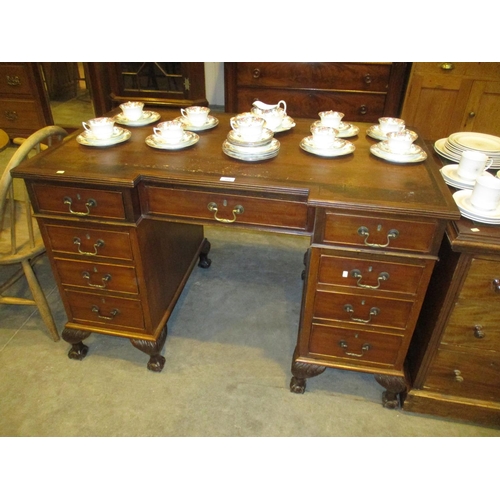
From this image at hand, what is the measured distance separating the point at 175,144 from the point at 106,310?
68cm

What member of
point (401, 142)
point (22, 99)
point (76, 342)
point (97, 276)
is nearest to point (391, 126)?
point (401, 142)

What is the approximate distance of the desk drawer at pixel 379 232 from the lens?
1.07 m

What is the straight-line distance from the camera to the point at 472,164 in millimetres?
1241

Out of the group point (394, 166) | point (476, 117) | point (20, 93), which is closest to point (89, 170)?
point (394, 166)

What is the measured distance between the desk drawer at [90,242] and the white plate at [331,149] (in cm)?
67

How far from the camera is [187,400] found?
1.45 meters

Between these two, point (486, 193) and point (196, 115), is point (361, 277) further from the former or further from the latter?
point (196, 115)

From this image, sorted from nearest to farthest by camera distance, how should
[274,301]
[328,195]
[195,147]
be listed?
[328,195], [195,147], [274,301]

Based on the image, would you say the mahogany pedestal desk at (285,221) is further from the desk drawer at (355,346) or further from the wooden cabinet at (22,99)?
the wooden cabinet at (22,99)

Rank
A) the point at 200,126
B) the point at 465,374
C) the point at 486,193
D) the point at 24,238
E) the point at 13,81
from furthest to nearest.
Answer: the point at 13,81 → the point at 24,238 → the point at 200,126 → the point at 465,374 → the point at 486,193

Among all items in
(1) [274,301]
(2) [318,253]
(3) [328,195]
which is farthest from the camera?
(1) [274,301]

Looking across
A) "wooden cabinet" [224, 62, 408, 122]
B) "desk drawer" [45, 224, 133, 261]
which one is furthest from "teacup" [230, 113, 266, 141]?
"wooden cabinet" [224, 62, 408, 122]

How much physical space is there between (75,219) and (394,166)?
1052mm

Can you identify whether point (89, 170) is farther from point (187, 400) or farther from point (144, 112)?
point (187, 400)
